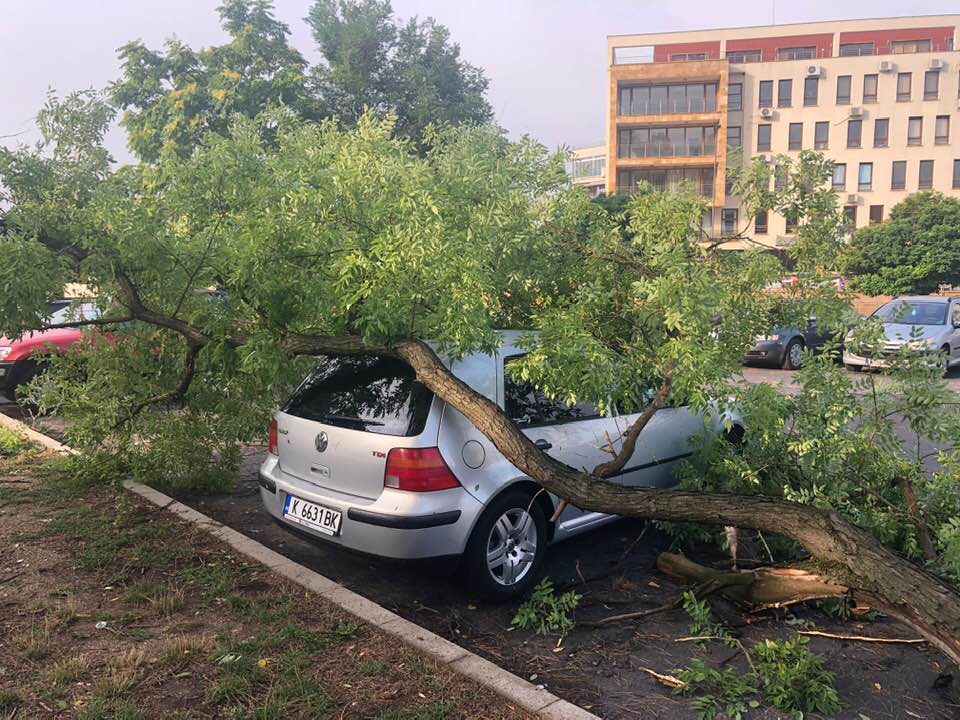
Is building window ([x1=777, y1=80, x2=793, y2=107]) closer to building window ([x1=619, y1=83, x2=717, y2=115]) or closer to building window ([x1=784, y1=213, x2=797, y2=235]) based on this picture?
building window ([x1=619, y1=83, x2=717, y2=115])

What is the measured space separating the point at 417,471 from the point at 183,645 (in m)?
1.42

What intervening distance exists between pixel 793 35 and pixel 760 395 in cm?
6230

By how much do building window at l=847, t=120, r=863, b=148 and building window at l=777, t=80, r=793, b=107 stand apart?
4.21m

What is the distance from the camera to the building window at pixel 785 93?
53656mm

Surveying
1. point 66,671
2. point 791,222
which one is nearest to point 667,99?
point 791,222

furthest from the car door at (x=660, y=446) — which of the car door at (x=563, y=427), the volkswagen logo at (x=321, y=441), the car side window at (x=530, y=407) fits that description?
the volkswagen logo at (x=321, y=441)

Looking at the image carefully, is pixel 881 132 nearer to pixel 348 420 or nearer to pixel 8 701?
pixel 348 420

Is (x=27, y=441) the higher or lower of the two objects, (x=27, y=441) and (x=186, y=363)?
the lower

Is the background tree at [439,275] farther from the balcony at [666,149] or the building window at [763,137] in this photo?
the building window at [763,137]

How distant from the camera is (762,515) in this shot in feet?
12.4

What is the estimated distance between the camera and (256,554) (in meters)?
5.04

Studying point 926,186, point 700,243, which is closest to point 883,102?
point 926,186

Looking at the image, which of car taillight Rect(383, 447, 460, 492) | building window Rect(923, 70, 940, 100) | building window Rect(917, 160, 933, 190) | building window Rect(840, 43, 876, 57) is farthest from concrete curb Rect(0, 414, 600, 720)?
building window Rect(840, 43, 876, 57)

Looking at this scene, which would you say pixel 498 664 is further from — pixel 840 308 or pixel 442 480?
pixel 840 308
